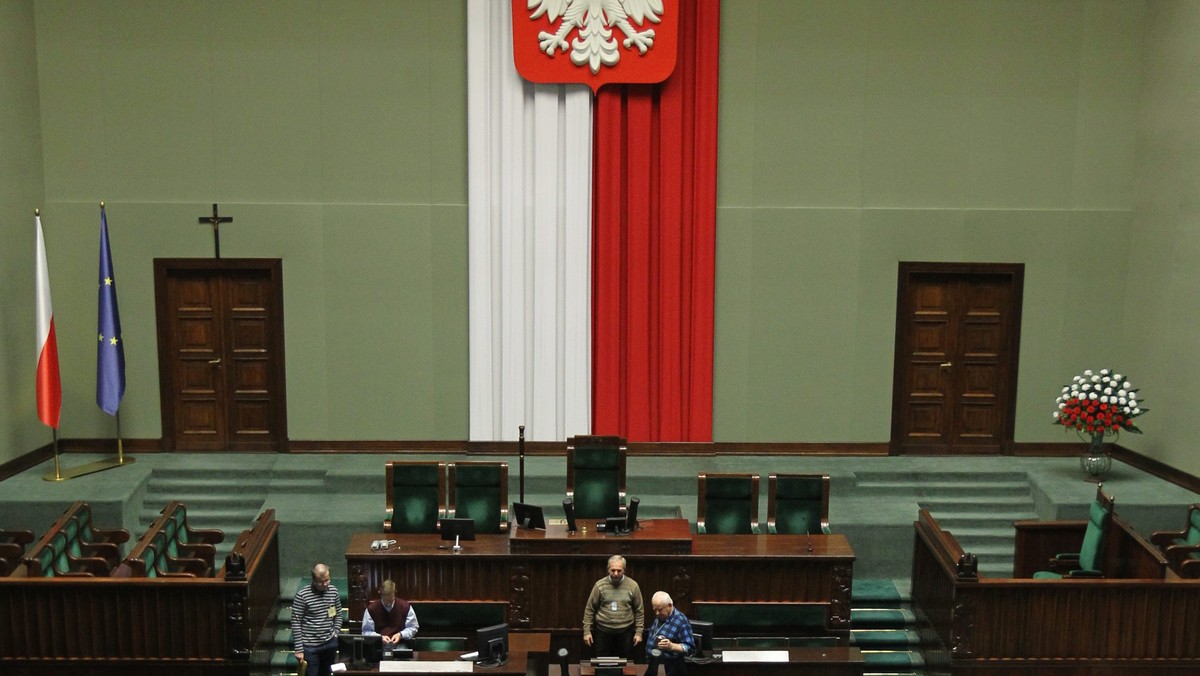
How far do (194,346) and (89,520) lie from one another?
2.70 metres

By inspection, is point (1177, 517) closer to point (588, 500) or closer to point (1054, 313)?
point (1054, 313)

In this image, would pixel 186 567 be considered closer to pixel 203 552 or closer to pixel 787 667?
pixel 203 552

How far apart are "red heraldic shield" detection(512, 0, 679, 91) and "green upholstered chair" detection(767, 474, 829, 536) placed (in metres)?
4.28

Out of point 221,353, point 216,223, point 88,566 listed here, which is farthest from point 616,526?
point 216,223

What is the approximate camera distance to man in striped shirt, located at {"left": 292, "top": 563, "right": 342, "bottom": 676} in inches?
274

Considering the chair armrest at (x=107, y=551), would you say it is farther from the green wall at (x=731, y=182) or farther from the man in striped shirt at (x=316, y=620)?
the green wall at (x=731, y=182)

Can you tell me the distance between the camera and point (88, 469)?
1020cm

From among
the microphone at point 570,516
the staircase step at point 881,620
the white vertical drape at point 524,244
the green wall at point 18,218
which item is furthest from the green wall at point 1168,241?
the green wall at point 18,218

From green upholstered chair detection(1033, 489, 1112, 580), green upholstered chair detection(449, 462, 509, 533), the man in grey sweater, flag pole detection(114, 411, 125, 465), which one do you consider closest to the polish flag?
flag pole detection(114, 411, 125, 465)

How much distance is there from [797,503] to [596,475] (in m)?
1.77

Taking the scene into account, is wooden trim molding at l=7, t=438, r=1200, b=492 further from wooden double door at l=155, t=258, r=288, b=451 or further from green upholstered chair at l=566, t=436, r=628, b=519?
green upholstered chair at l=566, t=436, r=628, b=519

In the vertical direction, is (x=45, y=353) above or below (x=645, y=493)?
above

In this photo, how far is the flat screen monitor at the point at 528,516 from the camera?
8.15 metres

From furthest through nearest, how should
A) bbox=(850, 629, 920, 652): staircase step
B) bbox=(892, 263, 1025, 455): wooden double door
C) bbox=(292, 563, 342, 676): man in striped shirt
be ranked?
bbox=(892, 263, 1025, 455): wooden double door, bbox=(850, 629, 920, 652): staircase step, bbox=(292, 563, 342, 676): man in striped shirt
